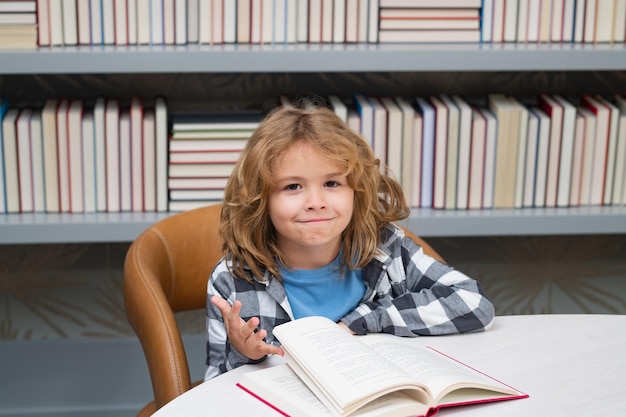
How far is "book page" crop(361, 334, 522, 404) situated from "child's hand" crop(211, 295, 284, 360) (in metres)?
0.16

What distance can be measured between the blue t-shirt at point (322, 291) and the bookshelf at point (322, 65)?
636 mm

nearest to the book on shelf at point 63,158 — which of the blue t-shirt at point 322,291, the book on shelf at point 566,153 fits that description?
the blue t-shirt at point 322,291

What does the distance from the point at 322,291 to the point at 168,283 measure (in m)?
0.34

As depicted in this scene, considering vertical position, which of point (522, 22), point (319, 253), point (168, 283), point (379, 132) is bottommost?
point (168, 283)

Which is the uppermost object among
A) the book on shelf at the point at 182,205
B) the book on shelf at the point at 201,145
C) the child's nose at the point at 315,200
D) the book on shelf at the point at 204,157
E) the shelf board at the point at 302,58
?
the shelf board at the point at 302,58

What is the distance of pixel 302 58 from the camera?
210 cm

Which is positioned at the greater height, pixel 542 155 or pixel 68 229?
pixel 542 155

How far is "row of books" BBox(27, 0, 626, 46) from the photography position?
83.7 inches

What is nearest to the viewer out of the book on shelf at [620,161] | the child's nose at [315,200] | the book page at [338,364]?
the book page at [338,364]

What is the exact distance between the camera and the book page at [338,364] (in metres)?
1.14

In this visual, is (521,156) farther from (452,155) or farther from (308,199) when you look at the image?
(308,199)

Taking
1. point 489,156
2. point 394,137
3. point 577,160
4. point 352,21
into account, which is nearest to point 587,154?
point 577,160

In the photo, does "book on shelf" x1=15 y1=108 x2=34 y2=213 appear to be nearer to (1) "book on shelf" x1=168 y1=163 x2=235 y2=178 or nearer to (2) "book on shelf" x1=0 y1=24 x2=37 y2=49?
(2) "book on shelf" x1=0 y1=24 x2=37 y2=49

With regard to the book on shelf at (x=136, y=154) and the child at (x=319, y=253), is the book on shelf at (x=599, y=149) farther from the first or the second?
the book on shelf at (x=136, y=154)
